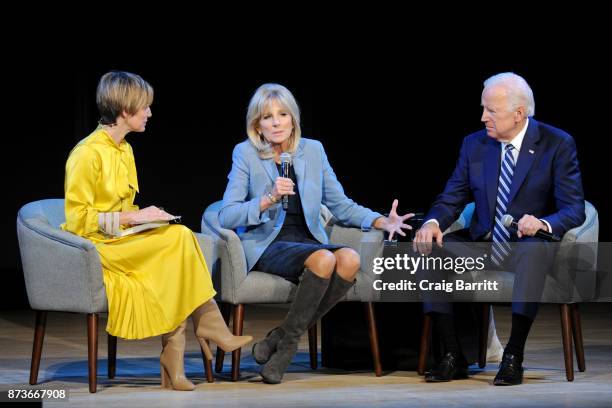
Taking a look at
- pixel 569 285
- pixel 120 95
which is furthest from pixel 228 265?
pixel 569 285

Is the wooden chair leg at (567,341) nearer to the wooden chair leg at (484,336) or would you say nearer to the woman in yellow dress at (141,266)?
the wooden chair leg at (484,336)

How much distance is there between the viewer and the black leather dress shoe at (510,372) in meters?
4.40

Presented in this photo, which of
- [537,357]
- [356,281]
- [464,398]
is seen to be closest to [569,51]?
[537,357]

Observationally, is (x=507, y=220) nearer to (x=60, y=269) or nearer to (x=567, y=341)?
(x=567, y=341)

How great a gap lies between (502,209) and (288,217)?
906 mm

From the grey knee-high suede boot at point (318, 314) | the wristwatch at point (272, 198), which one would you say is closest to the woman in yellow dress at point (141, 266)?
the grey knee-high suede boot at point (318, 314)

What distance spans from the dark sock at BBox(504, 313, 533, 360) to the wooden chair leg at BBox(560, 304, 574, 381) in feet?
0.61

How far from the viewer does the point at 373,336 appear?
472 centimetres

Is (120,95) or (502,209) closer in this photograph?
(120,95)

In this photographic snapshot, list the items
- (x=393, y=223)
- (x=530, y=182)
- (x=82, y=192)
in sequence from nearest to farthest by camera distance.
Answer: (x=82, y=192) → (x=530, y=182) → (x=393, y=223)

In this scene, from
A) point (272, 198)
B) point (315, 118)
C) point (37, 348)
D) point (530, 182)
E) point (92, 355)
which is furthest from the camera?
point (315, 118)

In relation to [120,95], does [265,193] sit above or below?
below

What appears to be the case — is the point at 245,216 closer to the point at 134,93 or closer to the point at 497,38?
the point at 134,93

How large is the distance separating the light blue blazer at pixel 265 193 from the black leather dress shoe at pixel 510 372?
2.82 feet
